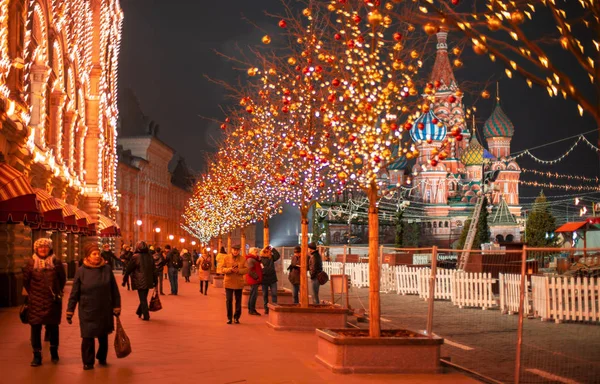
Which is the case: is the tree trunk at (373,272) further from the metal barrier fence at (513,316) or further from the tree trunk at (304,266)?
the tree trunk at (304,266)

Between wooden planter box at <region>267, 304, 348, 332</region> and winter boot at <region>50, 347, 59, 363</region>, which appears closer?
winter boot at <region>50, 347, 59, 363</region>

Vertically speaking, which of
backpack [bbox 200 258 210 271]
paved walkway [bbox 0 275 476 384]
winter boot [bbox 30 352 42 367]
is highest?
backpack [bbox 200 258 210 271]

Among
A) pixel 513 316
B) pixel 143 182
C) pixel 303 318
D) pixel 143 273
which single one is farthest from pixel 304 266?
pixel 143 182

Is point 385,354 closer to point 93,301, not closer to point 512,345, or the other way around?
point 93,301

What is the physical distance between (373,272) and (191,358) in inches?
115

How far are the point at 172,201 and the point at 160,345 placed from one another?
103 metres

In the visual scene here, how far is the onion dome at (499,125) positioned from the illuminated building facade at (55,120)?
4443 inches

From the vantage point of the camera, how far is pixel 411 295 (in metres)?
32.0

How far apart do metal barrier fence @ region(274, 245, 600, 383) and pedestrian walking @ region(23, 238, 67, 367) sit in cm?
541

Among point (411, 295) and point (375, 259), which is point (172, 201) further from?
point (375, 259)

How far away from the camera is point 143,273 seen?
20609mm

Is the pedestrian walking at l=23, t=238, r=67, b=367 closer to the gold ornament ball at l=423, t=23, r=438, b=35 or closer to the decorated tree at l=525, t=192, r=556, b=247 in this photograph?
the gold ornament ball at l=423, t=23, r=438, b=35

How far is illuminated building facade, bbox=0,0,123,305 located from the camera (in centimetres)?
2376

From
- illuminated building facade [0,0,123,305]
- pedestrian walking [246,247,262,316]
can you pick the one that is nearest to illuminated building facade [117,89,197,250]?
illuminated building facade [0,0,123,305]
